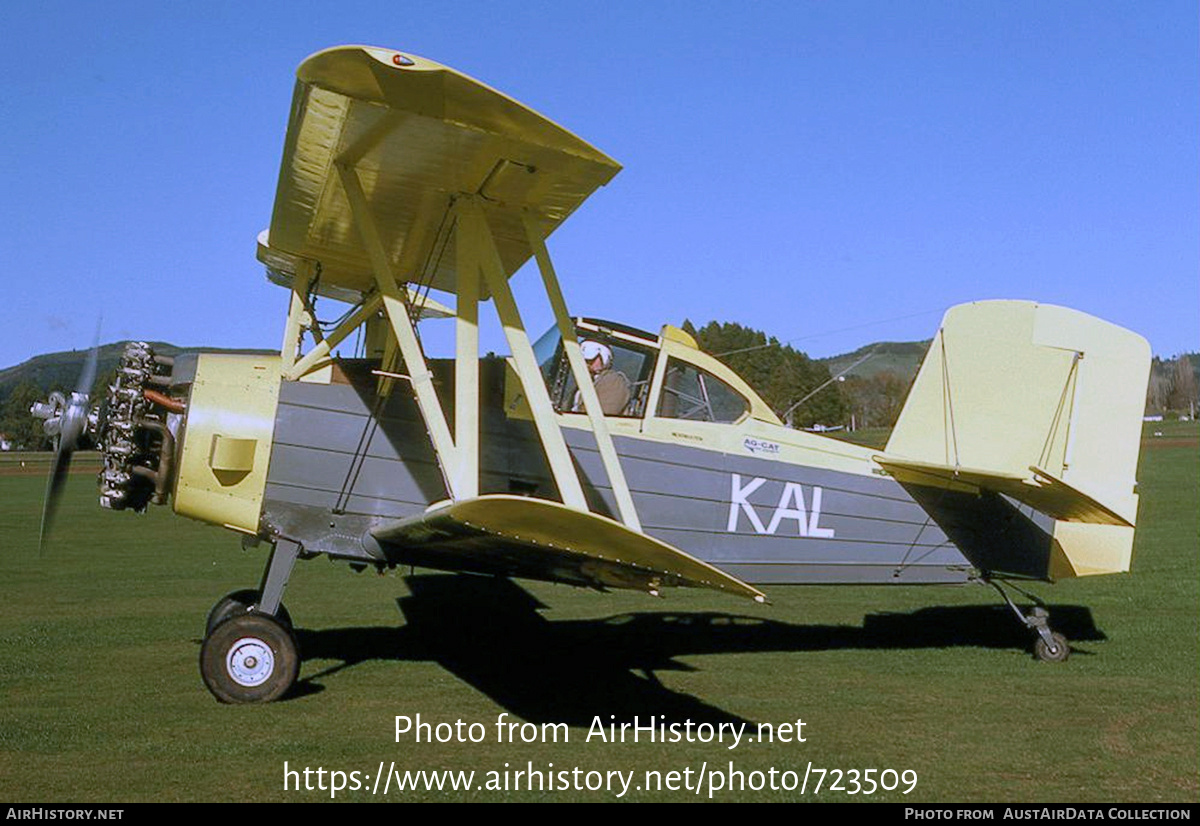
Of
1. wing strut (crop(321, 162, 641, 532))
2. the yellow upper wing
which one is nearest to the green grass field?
wing strut (crop(321, 162, 641, 532))

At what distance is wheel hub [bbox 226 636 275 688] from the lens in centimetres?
617

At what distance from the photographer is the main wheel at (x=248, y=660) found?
6121 millimetres

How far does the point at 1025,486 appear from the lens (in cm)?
679

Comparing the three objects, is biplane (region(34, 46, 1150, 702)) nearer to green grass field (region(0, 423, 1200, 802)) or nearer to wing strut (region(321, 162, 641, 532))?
wing strut (region(321, 162, 641, 532))

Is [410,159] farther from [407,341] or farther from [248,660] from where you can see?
[248,660]

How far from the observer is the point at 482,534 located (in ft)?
16.3

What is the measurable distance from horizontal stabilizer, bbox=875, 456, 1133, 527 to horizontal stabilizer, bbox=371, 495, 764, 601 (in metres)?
2.43

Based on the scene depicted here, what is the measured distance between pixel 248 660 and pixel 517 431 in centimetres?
201

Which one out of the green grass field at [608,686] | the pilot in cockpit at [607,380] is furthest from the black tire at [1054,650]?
the pilot in cockpit at [607,380]

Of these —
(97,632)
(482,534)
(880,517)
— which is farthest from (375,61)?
(97,632)

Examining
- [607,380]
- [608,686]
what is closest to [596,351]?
[607,380]

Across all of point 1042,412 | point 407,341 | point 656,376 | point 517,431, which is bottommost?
point 517,431

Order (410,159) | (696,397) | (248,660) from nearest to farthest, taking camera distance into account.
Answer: (410,159), (248,660), (696,397)
